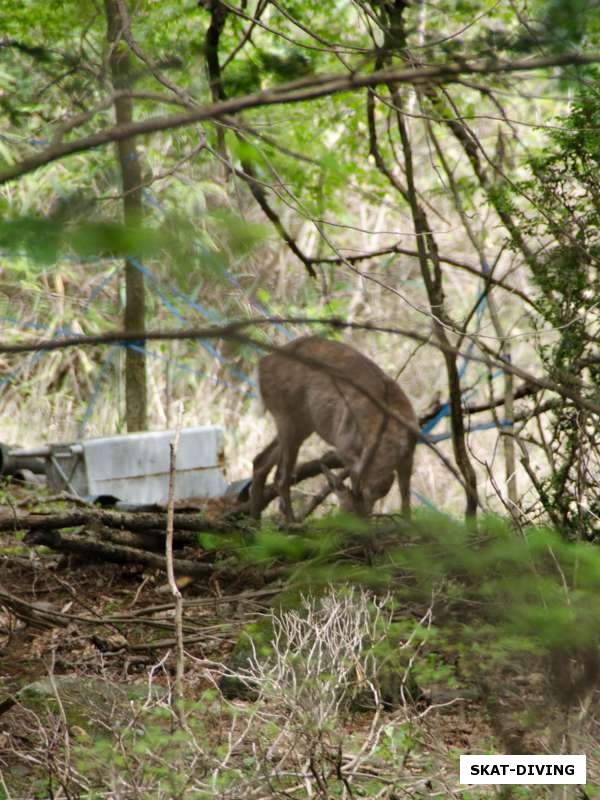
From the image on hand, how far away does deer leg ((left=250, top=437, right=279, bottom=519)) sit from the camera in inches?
348

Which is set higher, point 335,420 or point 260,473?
point 335,420

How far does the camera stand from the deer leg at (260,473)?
8.83 meters

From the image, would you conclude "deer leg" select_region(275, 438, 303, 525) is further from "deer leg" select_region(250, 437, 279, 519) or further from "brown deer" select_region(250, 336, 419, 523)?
"deer leg" select_region(250, 437, 279, 519)

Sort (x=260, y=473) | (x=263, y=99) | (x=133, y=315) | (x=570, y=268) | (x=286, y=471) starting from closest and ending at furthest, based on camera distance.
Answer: (x=263, y=99), (x=570, y=268), (x=286, y=471), (x=260, y=473), (x=133, y=315)

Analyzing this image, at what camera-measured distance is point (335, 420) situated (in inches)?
346

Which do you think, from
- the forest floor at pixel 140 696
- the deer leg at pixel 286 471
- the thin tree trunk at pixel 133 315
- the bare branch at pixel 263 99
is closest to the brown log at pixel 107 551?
the forest floor at pixel 140 696

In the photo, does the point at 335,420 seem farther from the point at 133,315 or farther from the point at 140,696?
the point at 140,696

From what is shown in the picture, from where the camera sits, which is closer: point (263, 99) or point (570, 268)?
point (263, 99)

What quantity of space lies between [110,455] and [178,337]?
769cm

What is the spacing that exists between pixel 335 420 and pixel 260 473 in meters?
0.74

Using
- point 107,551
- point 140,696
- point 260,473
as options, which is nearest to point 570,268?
point 107,551

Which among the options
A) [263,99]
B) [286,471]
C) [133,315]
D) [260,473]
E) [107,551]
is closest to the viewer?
[263,99]

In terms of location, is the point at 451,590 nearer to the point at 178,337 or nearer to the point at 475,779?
the point at 475,779

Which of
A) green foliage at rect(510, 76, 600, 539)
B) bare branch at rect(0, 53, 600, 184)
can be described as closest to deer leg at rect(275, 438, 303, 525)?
green foliage at rect(510, 76, 600, 539)
